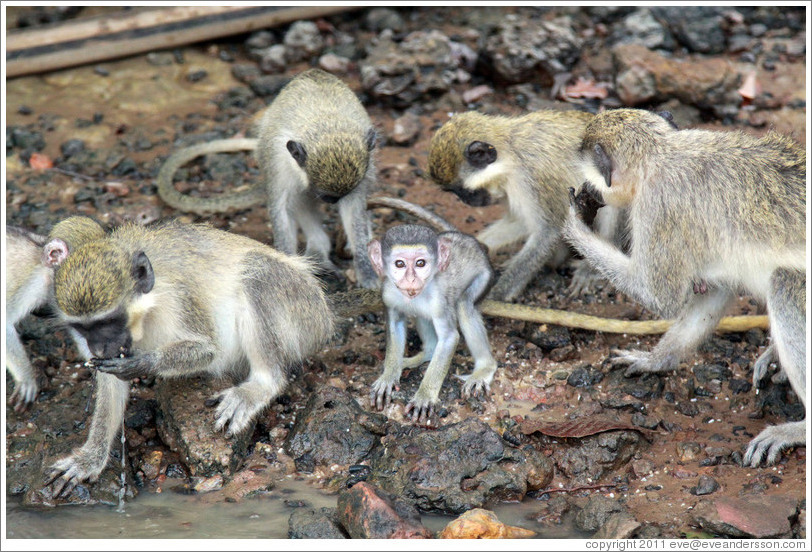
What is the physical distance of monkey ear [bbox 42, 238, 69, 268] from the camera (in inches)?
231

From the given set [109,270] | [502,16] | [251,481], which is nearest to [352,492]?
[251,481]

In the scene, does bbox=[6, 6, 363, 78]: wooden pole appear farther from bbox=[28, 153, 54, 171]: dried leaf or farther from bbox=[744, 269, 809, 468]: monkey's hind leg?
bbox=[744, 269, 809, 468]: monkey's hind leg

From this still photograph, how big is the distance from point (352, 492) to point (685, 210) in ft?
7.55

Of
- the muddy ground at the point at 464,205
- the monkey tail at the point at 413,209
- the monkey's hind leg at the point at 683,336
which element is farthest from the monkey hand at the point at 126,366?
the monkey's hind leg at the point at 683,336

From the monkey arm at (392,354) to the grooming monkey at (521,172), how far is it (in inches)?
39.1

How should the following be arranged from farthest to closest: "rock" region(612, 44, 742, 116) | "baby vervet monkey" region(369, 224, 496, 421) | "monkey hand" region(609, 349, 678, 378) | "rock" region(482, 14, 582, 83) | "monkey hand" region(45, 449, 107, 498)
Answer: "rock" region(482, 14, 582, 83)
"rock" region(612, 44, 742, 116)
"monkey hand" region(609, 349, 678, 378)
"baby vervet monkey" region(369, 224, 496, 421)
"monkey hand" region(45, 449, 107, 498)

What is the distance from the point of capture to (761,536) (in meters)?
4.74

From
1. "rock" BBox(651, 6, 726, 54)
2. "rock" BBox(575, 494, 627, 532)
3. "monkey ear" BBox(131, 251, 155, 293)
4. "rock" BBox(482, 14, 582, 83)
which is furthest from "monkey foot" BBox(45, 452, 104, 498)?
"rock" BBox(651, 6, 726, 54)

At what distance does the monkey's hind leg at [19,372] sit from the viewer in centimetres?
610

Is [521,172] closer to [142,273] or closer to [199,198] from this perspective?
[199,198]

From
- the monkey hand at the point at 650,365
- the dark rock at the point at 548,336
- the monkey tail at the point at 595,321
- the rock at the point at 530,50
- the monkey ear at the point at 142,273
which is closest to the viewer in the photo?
the monkey ear at the point at 142,273

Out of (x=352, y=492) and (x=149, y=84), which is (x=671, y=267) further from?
(x=149, y=84)

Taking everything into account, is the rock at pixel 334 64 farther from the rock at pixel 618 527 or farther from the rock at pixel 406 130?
the rock at pixel 618 527

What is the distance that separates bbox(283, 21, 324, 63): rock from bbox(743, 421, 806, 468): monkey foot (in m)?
5.99
